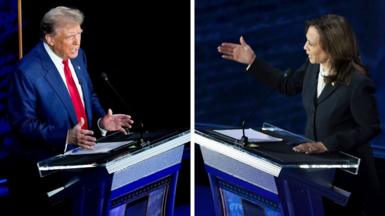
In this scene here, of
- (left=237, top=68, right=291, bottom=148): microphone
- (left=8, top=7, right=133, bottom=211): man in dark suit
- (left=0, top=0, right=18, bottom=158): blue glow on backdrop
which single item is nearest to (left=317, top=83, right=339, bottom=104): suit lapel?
(left=237, top=68, right=291, bottom=148): microphone

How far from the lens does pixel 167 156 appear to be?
3.79 m

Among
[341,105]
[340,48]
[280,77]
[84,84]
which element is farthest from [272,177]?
[84,84]

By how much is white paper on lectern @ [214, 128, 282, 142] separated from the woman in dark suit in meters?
0.18

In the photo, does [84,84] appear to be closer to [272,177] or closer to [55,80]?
[55,80]

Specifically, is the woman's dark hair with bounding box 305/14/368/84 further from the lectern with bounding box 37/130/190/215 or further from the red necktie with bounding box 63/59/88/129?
the red necktie with bounding box 63/59/88/129

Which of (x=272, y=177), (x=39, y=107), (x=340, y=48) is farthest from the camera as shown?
(x=39, y=107)

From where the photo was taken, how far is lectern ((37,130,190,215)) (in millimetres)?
3492

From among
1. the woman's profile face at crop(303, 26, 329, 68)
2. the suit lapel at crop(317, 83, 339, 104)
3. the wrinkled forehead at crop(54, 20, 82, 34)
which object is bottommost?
the suit lapel at crop(317, 83, 339, 104)

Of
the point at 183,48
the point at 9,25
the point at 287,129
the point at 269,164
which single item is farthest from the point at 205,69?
the point at 9,25

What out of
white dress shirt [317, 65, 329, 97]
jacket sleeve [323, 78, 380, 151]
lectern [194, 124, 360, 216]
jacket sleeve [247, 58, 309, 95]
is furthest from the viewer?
jacket sleeve [247, 58, 309, 95]

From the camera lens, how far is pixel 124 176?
3549 mm

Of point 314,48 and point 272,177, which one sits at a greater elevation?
point 314,48

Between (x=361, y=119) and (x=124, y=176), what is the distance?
1316 millimetres

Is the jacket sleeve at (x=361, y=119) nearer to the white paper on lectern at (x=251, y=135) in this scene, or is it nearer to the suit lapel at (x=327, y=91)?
the suit lapel at (x=327, y=91)
